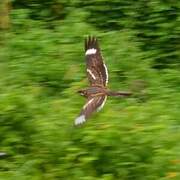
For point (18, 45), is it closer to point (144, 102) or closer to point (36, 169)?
point (144, 102)

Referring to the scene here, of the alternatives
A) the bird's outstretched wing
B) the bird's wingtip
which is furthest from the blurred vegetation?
the bird's outstretched wing

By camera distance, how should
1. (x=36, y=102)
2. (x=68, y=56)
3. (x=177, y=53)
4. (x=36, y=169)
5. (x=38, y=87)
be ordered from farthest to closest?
(x=177, y=53) < (x=68, y=56) < (x=38, y=87) < (x=36, y=102) < (x=36, y=169)

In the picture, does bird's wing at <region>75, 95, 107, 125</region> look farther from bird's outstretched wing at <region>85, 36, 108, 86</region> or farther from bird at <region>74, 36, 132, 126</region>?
bird's outstretched wing at <region>85, 36, 108, 86</region>

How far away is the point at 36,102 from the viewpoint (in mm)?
6754

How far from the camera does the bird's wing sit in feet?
20.1

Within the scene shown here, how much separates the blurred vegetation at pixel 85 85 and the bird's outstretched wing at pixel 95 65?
0.20m

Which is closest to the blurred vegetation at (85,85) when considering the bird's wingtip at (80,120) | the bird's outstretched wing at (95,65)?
the bird's wingtip at (80,120)

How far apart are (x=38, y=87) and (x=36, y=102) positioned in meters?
0.49

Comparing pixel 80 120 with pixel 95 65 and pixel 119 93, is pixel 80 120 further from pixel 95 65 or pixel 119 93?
pixel 95 65

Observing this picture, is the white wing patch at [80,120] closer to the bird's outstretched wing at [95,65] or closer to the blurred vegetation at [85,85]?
the blurred vegetation at [85,85]

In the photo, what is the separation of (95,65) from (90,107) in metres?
0.61

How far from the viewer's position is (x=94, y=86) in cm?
653

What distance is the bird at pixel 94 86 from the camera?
6239 mm

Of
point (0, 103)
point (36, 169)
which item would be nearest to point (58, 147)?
point (36, 169)
